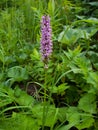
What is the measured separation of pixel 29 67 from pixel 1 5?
6.51 ft

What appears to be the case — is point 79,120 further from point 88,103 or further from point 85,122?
point 88,103

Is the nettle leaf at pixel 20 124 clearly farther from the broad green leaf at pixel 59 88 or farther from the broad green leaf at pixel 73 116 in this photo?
the broad green leaf at pixel 59 88

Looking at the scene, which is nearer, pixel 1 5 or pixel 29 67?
pixel 29 67

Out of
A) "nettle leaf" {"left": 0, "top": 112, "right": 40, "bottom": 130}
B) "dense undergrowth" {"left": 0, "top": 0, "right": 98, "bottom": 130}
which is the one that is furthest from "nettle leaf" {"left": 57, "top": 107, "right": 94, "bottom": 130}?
"nettle leaf" {"left": 0, "top": 112, "right": 40, "bottom": 130}

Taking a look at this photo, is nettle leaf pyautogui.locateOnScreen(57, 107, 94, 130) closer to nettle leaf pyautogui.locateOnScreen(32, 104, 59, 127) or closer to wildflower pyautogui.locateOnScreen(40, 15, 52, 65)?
nettle leaf pyautogui.locateOnScreen(32, 104, 59, 127)

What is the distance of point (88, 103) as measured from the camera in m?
1.54

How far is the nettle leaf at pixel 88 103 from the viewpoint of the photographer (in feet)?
4.92

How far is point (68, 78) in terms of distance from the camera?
71.5 inches

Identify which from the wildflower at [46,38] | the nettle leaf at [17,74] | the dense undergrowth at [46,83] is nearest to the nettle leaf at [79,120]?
the dense undergrowth at [46,83]

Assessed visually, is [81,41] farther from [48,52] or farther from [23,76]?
[48,52]

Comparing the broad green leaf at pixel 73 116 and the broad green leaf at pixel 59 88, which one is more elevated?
the broad green leaf at pixel 59 88

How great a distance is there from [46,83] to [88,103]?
11.2 inches

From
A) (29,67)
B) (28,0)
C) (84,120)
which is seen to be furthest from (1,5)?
(84,120)

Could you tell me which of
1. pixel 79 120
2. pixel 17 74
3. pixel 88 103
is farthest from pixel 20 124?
pixel 17 74
